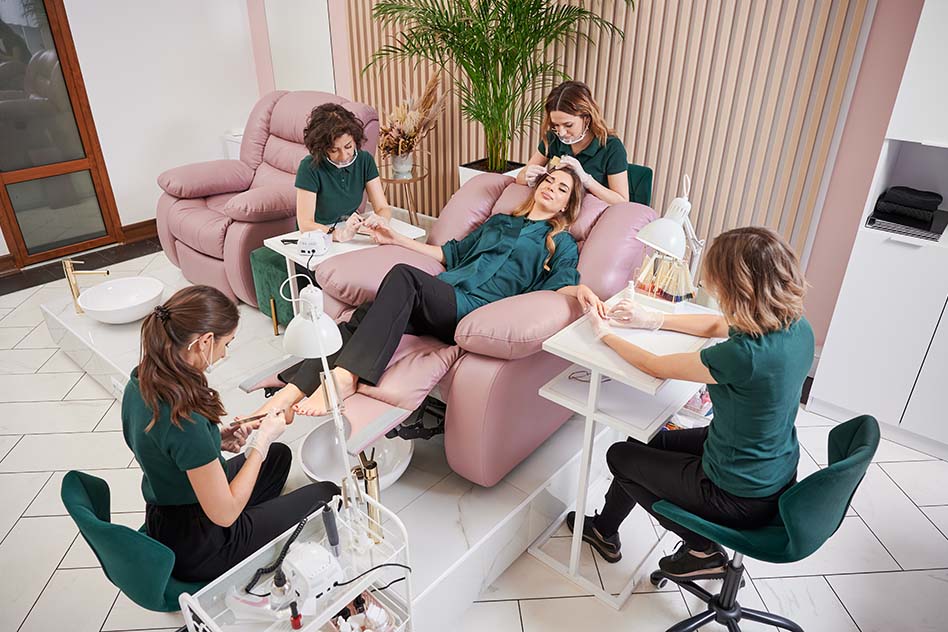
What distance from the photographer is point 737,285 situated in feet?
5.25

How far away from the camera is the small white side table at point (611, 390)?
6.17ft

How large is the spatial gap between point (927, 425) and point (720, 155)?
1.48 metres

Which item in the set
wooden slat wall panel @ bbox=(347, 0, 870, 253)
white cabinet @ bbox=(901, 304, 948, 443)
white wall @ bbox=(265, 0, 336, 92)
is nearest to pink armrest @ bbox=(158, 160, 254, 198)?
white wall @ bbox=(265, 0, 336, 92)

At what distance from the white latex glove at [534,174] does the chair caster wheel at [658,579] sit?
1.56m

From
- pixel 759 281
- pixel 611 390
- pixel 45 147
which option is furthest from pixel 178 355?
pixel 45 147

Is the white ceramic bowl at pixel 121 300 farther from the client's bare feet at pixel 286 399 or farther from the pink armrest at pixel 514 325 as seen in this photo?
the pink armrest at pixel 514 325

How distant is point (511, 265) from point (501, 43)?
1.42m

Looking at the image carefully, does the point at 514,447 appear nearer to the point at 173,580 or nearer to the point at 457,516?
the point at 457,516

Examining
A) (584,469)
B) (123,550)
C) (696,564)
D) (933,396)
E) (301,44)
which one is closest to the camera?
(123,550)

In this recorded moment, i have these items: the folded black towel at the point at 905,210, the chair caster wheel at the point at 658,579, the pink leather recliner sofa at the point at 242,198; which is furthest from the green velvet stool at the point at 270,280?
the folded black towel at the point at 905,210

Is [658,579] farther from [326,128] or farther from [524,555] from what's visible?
[326,128]

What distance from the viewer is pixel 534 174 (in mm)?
2764

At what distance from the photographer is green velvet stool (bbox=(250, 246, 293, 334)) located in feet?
11.1

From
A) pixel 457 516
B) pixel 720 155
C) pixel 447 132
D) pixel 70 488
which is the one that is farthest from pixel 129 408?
pixel 447 132
